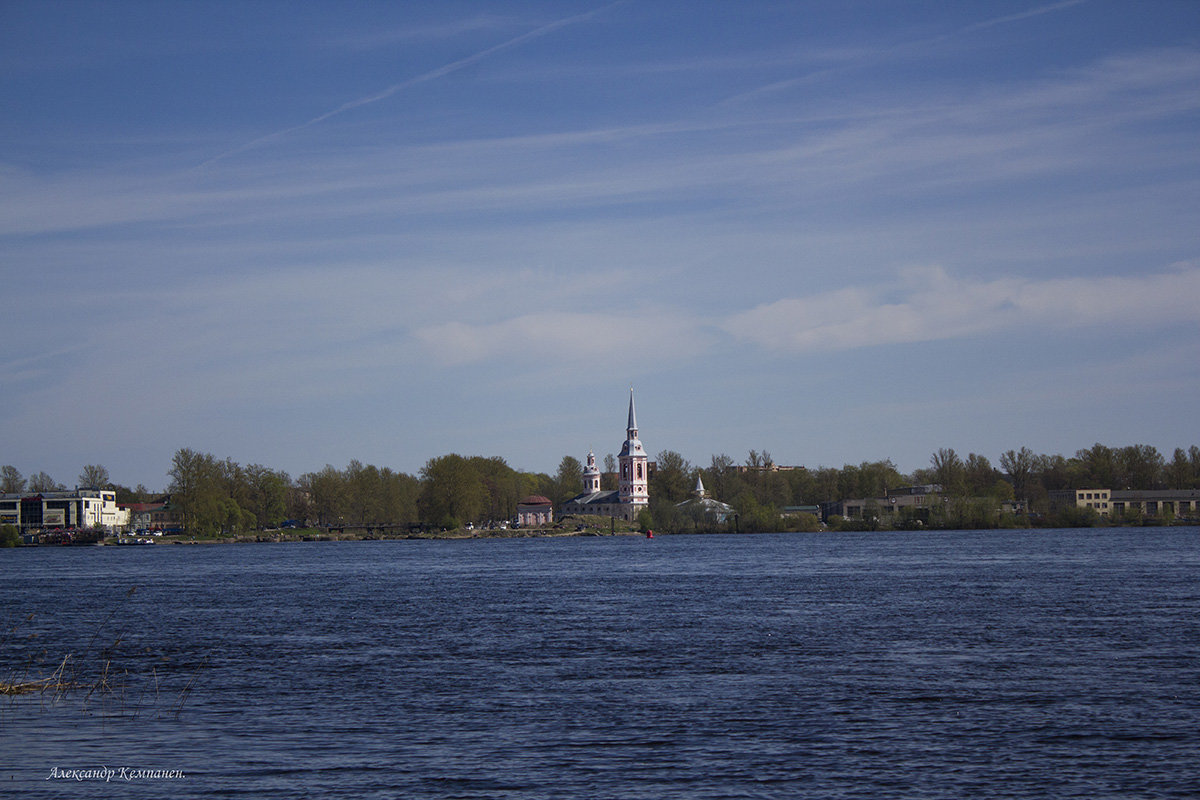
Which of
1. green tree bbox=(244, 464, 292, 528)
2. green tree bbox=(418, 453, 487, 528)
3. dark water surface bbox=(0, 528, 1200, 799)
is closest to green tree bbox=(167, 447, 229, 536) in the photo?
green tree bbox=(244, 464, 292, 528)

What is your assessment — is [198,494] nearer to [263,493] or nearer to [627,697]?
[263,493]

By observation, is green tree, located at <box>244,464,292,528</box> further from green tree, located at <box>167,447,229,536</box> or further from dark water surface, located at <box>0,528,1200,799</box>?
dark water surface, located at <box>0,528,1200,799</box>

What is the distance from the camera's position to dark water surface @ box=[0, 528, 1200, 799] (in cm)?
1912

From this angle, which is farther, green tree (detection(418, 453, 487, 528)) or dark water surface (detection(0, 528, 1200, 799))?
green tree (detection(418, 453, 487, 528))

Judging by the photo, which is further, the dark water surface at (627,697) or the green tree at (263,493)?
the green tree at (263,493)

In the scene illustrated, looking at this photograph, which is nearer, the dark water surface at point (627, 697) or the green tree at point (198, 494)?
the dark water surface at point (627, 697)

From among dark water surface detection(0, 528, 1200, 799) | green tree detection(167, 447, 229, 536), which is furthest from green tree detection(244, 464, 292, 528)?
dark water surface detection(0, 528, 1200, 799)

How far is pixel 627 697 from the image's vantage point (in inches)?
1053

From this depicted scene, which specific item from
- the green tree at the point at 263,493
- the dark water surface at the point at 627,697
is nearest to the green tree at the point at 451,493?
the green tree at the point at 263,493

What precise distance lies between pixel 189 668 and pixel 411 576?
177 ft

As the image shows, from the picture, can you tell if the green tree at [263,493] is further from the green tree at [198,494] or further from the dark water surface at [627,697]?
the dark water surface at [627,697]

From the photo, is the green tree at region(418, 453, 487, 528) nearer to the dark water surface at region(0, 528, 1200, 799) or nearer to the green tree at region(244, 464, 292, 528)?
the green tree at region(244, 464, 292, 528)

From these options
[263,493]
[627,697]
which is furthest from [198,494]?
[627,697]

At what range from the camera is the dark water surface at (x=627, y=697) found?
62.7 ft
